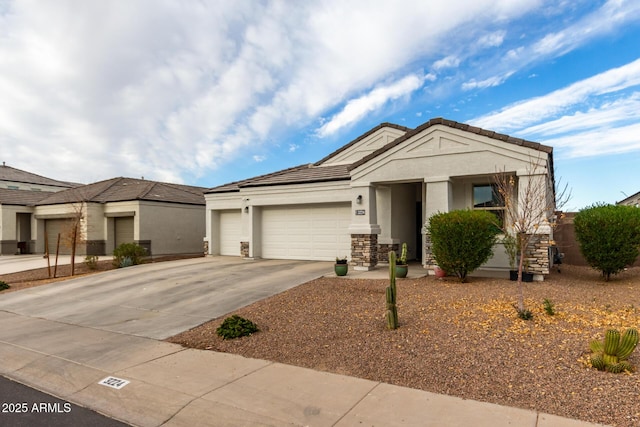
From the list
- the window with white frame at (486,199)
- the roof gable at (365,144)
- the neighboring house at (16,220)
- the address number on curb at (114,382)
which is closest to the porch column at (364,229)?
the window with white frame at (486,199)

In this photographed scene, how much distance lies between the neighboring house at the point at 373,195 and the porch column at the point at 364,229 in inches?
1.3

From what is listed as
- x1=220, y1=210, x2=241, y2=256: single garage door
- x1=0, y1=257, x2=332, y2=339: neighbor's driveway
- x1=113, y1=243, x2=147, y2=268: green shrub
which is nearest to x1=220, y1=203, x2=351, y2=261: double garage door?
x1=0, y1=257, x2=332, y2=339: neighbor's driveway

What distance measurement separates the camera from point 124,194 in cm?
2256

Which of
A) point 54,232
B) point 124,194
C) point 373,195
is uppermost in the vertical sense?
→ point 124,194

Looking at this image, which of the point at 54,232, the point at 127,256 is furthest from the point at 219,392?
the point at 54,232

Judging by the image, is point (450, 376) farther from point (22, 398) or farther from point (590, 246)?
point (590, 246)

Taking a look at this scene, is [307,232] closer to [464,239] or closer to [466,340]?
[464,239]

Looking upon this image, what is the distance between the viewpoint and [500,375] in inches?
179

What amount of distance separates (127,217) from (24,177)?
23.0 metres

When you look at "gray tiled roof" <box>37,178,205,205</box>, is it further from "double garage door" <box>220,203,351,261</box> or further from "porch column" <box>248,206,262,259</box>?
"double garage door" <box>220,203,351,261</box>

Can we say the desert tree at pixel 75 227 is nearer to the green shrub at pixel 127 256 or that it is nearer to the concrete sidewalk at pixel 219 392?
the green shrub at pixel 127 256

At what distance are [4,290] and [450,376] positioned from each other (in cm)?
1360

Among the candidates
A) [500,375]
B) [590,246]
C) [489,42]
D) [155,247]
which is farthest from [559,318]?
[155,247]

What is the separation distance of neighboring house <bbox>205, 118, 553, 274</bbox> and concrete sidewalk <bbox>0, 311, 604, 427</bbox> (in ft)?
24.0
